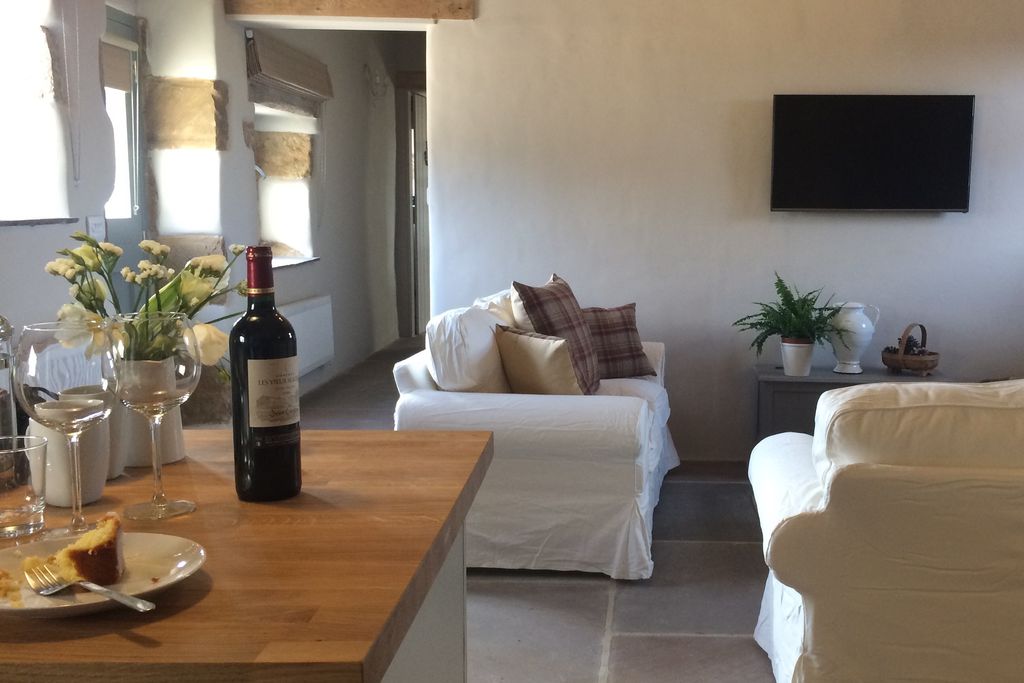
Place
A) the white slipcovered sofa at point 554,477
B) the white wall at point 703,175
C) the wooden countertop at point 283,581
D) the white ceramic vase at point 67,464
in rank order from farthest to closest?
1. the white wall at point 703,175
2. the white slipcovered sofa at point 554,477
3. the white ceramic vase at point 67,464
4. the wooden countertop at point 283,581

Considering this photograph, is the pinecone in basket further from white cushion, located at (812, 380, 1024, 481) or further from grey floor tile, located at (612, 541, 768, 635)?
white cushion, located at (812, 380, 1024, 481)

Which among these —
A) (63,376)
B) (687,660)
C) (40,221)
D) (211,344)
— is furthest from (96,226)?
(63,376)

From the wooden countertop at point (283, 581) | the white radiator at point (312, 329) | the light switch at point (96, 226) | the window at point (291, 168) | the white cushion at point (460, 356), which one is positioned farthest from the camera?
the window at point (291, 168)

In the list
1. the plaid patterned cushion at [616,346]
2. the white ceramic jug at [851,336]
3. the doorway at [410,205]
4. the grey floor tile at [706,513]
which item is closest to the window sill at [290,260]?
the doorway at [410,205]

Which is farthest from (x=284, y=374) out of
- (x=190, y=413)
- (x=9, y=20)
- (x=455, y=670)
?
(x=190, y=413)

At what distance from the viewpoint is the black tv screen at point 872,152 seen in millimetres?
4691

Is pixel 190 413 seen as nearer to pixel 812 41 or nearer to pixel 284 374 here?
pixel 812 41

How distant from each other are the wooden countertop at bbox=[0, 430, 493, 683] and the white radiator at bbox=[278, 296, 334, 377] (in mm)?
4601

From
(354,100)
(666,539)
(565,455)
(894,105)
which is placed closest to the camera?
(565,455)

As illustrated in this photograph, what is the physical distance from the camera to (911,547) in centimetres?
189

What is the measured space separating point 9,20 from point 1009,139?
4.31 m

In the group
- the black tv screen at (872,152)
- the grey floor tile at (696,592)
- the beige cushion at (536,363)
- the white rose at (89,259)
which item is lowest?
the grey floor tile at (696,592)

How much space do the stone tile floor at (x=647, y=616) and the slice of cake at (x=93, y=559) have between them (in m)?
1.81

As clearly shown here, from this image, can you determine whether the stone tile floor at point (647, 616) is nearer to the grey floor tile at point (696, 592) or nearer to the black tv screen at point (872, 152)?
the grey floor tile at point (696, 592)
